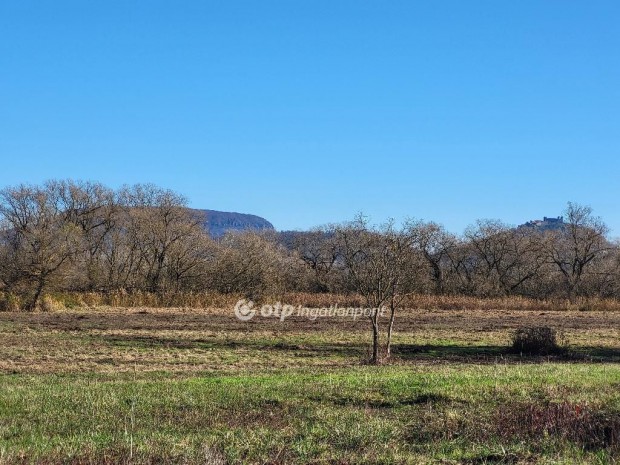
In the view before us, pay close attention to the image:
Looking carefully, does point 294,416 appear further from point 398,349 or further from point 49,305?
point 49,305

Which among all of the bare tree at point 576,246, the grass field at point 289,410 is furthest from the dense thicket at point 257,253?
the grass field at point 289,410

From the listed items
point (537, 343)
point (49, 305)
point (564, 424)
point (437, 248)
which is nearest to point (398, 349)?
point (537, 343)

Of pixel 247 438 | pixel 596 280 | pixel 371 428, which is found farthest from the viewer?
pixel 596 280

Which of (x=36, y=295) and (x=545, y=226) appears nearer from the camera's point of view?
(x=36, y=295)

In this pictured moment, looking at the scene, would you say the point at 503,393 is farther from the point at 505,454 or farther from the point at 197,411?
the point at 197,411

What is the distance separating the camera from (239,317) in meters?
36.0

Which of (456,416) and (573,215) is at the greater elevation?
(573,215)

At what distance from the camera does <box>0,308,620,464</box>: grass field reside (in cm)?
616

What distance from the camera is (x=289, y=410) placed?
9148 mm

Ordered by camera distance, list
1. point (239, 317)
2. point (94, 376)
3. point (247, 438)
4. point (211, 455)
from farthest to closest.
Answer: point (239, 317), point (94, 376), point (247, 438), point (211, 455)

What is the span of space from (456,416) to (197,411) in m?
3.75

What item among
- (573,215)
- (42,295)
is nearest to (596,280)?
(573,215)

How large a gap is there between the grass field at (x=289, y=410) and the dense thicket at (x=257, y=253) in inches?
902

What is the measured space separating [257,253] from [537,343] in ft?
102
